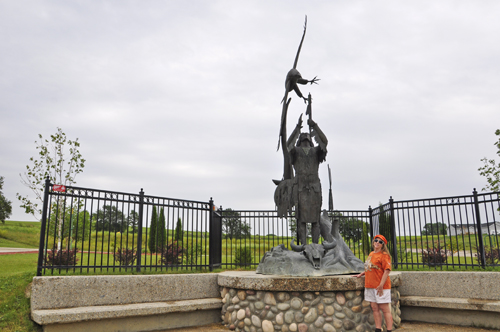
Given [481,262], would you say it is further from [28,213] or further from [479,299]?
[28,213]

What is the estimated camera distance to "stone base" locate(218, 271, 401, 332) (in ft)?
17.5

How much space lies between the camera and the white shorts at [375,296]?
Result: 4.94m

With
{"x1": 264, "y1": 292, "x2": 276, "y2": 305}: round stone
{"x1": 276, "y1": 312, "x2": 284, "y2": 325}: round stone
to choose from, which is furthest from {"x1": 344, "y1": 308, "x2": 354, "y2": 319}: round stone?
{"x1": 264, "y1": 292, "x2": 276, "y2": 305}: round stone

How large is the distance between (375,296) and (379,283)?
21 centimetres

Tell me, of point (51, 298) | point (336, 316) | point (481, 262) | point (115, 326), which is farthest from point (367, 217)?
point (51, 298)

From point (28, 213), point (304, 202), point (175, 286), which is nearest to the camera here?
point (175, 286)

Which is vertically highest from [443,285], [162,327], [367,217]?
[367,217]

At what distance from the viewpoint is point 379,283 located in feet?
16.4

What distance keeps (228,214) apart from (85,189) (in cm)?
444

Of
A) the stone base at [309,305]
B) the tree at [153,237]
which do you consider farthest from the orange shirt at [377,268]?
the tree at [153,237]

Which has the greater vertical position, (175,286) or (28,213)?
(28,213)

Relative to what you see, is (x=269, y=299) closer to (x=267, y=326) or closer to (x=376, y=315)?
(x=267, y=326)

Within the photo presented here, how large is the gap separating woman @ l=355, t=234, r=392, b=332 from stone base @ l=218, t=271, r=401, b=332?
1.17 ft

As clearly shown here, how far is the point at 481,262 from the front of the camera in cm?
752
